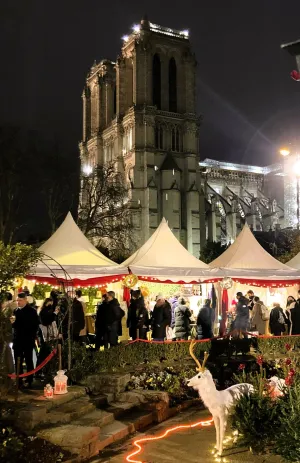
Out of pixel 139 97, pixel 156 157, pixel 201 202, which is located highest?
pixel 139 97

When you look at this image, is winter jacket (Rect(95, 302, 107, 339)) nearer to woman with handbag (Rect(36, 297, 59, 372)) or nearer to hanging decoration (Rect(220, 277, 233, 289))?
woman with handbag (Rect(36, 297, 59, 372))

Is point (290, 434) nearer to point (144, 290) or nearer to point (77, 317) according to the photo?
point (77, 317)

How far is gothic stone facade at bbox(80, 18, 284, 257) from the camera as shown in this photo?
196 feet

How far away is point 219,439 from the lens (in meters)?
7.00

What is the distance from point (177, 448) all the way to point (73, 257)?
8120 mm

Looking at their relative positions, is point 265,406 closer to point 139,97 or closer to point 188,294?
point 188,294

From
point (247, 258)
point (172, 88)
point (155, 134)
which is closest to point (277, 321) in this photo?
point (247, 258)

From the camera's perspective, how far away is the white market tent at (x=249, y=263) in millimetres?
15539

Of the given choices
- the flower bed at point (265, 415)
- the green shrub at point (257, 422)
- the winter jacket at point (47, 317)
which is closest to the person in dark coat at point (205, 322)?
the winter jacket at point (47, 317)

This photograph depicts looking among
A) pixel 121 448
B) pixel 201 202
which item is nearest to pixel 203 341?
pixel 121 448

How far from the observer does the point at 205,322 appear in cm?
1413

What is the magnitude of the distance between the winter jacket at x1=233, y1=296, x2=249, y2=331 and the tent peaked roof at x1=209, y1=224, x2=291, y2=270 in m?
1.60

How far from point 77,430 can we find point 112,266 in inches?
293

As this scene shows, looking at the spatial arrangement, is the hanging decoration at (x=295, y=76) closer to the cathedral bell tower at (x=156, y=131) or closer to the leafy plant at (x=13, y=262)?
the leafy plant at (x=13, y=262)
